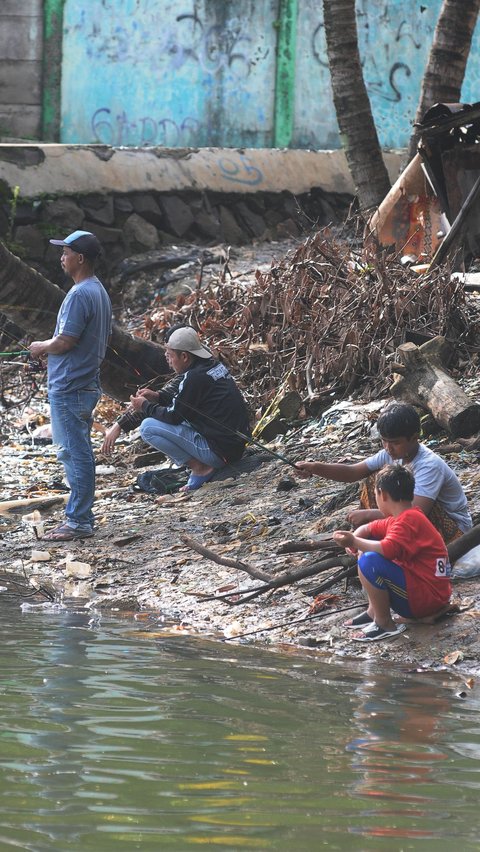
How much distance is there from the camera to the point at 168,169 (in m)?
16.0

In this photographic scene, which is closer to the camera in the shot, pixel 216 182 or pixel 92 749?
pixel 92 749

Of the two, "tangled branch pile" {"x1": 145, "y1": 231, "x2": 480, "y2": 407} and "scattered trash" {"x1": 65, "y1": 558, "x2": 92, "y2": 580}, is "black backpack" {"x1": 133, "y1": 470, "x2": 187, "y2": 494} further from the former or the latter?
"scattered trash" {"x1": 65, "y1": 558, "x2": 92, "y2": 580}

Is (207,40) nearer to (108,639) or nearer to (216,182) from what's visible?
(216,182)

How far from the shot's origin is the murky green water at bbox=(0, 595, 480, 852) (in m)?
3.29

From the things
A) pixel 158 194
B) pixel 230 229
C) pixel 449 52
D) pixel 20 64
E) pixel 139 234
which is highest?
pixel 20 64

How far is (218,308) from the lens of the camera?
11531 mm

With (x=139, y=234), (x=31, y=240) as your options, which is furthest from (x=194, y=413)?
(x=139, y=234)

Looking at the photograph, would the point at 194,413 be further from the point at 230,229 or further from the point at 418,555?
the point at 230,229

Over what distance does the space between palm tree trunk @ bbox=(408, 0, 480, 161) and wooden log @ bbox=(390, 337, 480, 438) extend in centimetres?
435

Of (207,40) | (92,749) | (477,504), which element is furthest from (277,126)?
(92,749)

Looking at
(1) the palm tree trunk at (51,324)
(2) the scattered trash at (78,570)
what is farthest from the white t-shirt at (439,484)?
(1) the palm tree trunk at (51,324)

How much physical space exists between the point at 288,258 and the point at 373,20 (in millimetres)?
8322

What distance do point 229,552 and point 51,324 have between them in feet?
9.50

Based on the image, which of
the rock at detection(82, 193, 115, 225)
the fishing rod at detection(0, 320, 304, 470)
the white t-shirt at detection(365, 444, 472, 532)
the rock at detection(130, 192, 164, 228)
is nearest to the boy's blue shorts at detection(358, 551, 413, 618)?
the white t-shirt at detection(365, 444, 472, 532)
